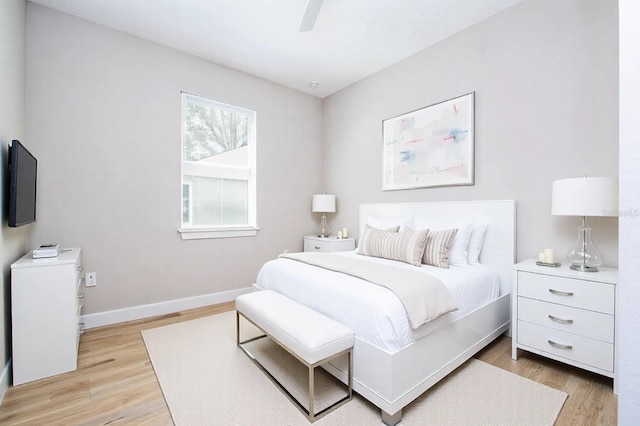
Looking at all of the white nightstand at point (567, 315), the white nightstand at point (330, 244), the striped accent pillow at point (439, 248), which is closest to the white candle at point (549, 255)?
the white nightstand at point (567, 315)

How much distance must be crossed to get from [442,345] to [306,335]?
33.8 inches

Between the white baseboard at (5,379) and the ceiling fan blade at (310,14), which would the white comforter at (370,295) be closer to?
the white baseboard at (5,379)

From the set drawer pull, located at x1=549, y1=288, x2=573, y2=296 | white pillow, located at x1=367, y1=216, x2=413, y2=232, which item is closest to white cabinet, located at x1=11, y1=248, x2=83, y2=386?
white pillow, located at x1=367, y1=216, x2=413, y2=232

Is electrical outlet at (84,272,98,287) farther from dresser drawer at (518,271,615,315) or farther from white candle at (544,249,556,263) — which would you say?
white candle at (544,249,556,263)

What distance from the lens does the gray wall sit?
5.86 ft

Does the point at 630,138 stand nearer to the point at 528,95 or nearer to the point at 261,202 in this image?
the point at 528,95

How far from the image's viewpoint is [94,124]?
8.89 feet

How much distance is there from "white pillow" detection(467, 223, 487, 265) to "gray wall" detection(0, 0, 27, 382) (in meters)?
3.32

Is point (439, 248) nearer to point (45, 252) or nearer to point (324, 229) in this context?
point (324, 229)

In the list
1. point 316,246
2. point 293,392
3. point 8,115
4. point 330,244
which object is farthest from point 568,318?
point 8,115

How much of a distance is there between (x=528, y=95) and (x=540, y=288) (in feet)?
5.03

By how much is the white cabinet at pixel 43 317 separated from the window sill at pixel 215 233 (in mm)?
1226

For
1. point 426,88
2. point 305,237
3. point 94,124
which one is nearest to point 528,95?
point 426,88

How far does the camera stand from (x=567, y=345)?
191 centimetres
